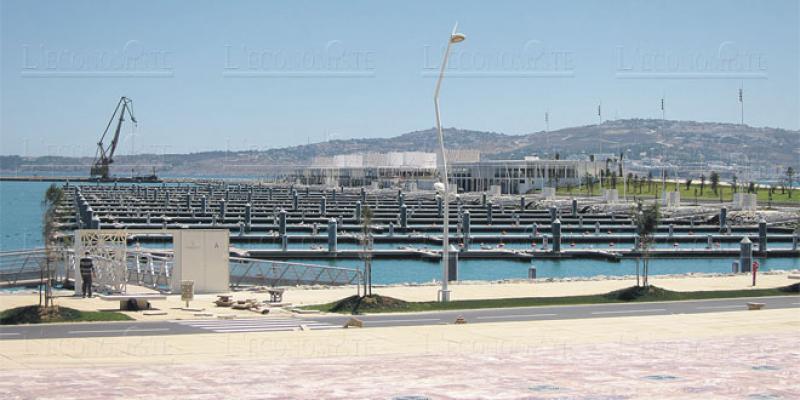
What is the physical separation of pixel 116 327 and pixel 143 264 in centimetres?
1173

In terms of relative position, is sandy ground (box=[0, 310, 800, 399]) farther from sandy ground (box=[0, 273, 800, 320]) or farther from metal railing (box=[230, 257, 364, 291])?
metal railing (box=[230, 257, 364, 291])

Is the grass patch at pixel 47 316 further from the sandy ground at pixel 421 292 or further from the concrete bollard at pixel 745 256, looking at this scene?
the concrete bollard at pixel 745 256

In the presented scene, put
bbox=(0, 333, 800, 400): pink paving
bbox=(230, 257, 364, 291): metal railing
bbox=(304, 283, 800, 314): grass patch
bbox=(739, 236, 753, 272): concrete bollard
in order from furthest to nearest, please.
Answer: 1. bbox=(739, 236, 753, 272): concrete bollard
2. bbox=(230, 257, 364, 291): metal railing
3. bbox=(304, 283, 800, 314): grass patch
4. bbox=(0, 333, 800, 400): pink paving

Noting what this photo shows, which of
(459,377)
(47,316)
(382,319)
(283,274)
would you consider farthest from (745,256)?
(459,377)

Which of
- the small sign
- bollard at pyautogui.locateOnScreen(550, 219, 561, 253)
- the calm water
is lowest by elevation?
the calm water

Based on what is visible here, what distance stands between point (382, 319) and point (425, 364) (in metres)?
7.57

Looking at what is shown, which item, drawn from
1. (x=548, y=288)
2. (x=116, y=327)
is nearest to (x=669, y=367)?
(x=116, y=327)

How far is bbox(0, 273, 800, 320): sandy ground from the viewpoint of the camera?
26.1m

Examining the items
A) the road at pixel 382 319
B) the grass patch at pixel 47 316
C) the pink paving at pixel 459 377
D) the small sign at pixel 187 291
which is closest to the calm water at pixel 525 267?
the road at pixel 382 319

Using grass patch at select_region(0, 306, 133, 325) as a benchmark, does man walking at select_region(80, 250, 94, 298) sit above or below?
above

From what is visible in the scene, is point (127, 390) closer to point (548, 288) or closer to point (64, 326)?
point (64, 326)

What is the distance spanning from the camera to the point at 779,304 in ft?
96.8

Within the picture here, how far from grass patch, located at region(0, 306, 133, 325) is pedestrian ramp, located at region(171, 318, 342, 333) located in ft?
5.92

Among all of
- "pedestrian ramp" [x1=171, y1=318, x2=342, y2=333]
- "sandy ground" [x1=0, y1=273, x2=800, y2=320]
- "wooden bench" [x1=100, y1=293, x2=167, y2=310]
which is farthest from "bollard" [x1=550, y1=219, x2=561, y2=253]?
"pedestrian ramp" [x1=171, y1=318, x2=342, y2=333]
